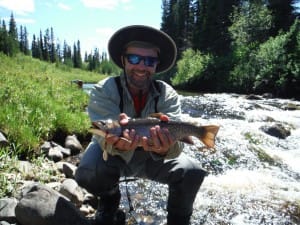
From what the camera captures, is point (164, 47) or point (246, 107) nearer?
point (164, 47)

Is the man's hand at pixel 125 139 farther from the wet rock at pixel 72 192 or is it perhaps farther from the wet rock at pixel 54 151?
the wet rock at pixel 54 151

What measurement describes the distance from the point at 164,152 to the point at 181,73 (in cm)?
3839

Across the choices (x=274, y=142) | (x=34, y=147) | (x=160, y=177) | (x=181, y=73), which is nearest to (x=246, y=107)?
(x=274, y=142)

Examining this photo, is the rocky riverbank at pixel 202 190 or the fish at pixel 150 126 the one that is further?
the rocky riverbank at pixel 202 190

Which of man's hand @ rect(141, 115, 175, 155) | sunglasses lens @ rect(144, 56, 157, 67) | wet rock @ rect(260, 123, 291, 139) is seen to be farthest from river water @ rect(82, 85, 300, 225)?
sunglasses lens @ rect(144, 56, 157, 67)

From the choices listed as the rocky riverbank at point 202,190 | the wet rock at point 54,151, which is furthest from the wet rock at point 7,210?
the wet rock at point 54,151

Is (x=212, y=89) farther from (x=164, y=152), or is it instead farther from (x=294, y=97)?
(x=164, y=152)

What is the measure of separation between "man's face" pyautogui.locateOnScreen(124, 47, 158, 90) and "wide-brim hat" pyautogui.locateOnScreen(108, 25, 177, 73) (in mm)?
180

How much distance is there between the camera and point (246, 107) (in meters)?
17.8

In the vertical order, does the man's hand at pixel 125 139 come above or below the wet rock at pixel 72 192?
above

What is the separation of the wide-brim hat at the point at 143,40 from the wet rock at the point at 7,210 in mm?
2055

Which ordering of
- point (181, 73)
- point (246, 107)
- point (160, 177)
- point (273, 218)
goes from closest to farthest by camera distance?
point (160, 177) → point (273, 218) → point (246, 107) → point (181, 73)

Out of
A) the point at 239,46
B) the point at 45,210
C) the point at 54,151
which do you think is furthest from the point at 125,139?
the point at 239,46

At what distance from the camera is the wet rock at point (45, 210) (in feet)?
12.5
